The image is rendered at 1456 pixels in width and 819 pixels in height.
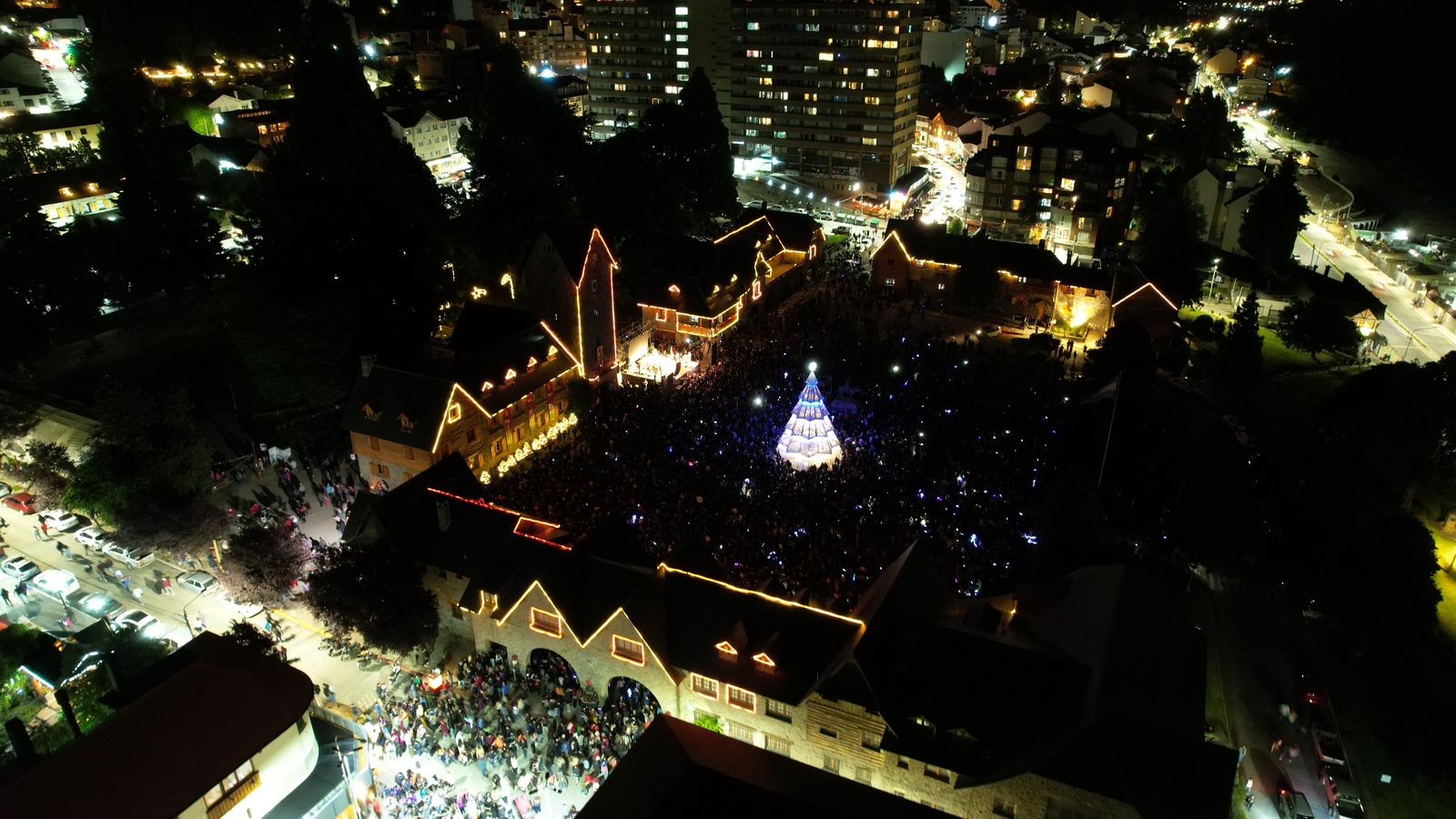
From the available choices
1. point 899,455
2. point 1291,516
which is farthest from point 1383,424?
point 899,455

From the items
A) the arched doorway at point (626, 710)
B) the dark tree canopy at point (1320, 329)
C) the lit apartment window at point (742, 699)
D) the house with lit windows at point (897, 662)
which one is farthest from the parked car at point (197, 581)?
the dark tree canopy at point (1320, 329)

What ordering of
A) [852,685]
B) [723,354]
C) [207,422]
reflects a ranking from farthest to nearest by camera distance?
[723,354]
[207,422]
[852,685]

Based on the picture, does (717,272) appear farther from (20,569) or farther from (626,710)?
(20,569)

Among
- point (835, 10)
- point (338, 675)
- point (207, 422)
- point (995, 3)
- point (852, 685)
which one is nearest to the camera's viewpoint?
point (852, 685)

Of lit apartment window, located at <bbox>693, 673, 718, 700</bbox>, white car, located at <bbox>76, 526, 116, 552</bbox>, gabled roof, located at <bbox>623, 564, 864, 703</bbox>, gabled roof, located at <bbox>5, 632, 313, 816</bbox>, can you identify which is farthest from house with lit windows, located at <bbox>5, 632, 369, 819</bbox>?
white car, located at <bbox>76, 526, 116, 552</bbox>

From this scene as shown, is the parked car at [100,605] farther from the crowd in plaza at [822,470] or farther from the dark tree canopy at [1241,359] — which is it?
the dark tree canopy at [1241,359]

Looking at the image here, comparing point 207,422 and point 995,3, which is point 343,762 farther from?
point 995,3

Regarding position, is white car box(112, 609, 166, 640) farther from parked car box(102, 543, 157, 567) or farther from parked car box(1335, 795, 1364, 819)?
parked car box(1335, 795, 1364, 819)
